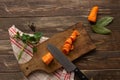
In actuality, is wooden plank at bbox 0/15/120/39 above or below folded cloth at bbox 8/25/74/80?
above

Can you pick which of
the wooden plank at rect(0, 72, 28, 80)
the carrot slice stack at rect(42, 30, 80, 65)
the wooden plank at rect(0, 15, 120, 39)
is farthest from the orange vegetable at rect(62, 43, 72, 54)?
the wooden plank at rect(0, 72, 28, 80)

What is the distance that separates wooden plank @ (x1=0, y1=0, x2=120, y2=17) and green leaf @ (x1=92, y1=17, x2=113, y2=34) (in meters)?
0.04

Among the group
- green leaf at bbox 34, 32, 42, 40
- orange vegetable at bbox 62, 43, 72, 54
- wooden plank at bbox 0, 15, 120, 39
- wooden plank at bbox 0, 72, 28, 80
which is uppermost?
wooden plank at bbox 0, 15, 120, 39

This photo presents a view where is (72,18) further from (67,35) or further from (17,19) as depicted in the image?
(17,19)

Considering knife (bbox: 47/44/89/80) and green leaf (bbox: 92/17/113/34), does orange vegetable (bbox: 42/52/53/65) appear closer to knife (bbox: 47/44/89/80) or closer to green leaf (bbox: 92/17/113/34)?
knife (bbox: 47/44/89/80)

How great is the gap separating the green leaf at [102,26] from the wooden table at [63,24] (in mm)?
19

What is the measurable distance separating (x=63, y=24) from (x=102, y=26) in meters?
0.18

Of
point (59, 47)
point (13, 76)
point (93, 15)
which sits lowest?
point (13, 76)

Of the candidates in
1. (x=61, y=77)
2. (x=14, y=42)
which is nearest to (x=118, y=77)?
(x=61, y=77)

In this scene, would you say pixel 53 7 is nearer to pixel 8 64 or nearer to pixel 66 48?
pixel 66 48

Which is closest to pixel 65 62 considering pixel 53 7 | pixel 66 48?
pixel 66 48

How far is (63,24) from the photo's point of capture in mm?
1388

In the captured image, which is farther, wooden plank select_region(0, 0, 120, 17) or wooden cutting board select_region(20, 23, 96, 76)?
wooden plank select_region(0, 0, 120, 17)

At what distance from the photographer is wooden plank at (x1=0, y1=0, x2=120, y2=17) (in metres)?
1.41
